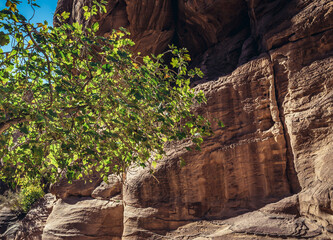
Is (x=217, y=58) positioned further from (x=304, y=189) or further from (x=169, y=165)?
(x=304, y=189)

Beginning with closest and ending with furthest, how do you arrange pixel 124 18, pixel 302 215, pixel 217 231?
pixel 302 215 < pixel 217 231 < pixel 124 18

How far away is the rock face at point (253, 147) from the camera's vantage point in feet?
21.7

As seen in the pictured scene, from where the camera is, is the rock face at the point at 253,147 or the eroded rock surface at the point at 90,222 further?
the eroded rock surface at the point at 90,222

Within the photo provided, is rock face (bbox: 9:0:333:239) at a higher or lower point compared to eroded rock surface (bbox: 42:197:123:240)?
higher

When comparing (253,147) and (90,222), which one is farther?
(90,222)

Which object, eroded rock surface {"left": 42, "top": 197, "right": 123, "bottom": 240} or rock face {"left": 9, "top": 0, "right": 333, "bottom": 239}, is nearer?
rock face {"left": 9, "top": 0, "right": 333, "bottom": 239}

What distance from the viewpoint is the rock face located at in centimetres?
661

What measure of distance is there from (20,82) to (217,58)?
780 centimetres

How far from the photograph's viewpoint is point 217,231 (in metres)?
7.33

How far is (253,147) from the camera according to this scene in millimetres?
7832

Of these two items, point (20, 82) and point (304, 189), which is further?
point (304, 189)

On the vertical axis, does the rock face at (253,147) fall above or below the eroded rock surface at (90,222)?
above

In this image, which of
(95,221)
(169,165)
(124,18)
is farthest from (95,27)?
(95,221)

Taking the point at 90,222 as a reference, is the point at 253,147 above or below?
above
